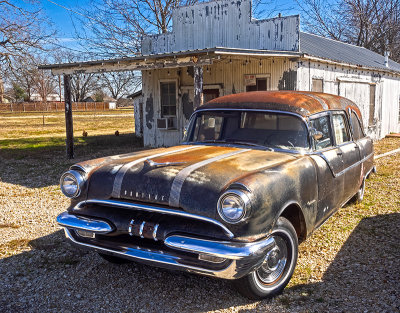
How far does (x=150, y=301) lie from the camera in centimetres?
320

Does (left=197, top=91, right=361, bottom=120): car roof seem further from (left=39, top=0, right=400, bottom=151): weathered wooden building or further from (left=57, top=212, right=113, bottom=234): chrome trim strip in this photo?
(left=39, top=0, right=400, bottom=151): weathered wooden building

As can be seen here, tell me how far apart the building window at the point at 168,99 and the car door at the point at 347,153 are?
8.81m

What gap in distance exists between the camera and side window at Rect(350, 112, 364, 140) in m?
5.17

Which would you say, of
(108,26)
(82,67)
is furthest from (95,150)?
(108,26)

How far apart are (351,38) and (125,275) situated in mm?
32097

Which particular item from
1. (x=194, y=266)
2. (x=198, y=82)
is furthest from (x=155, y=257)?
(x=198, y=82)

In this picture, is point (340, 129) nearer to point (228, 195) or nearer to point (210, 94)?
point (228, 195)

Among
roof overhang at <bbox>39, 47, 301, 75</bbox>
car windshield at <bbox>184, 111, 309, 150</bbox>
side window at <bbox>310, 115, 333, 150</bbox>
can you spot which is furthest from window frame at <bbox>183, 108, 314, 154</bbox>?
roof overhang at <bbox>39, 47, 301, 75</bbox>

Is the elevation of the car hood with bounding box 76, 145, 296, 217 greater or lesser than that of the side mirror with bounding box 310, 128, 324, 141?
lesser

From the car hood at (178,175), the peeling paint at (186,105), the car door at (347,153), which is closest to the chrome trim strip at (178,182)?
Result: the car hood at (178,175)

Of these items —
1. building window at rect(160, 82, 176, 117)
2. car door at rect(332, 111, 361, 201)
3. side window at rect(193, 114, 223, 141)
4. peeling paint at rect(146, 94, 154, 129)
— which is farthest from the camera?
peeling paint at rect(146, 94, 154, 129)

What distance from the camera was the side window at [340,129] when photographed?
4.55 meters

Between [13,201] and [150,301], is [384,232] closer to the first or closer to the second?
[150,301]

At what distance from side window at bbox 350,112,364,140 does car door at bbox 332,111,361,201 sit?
0.72 feet
